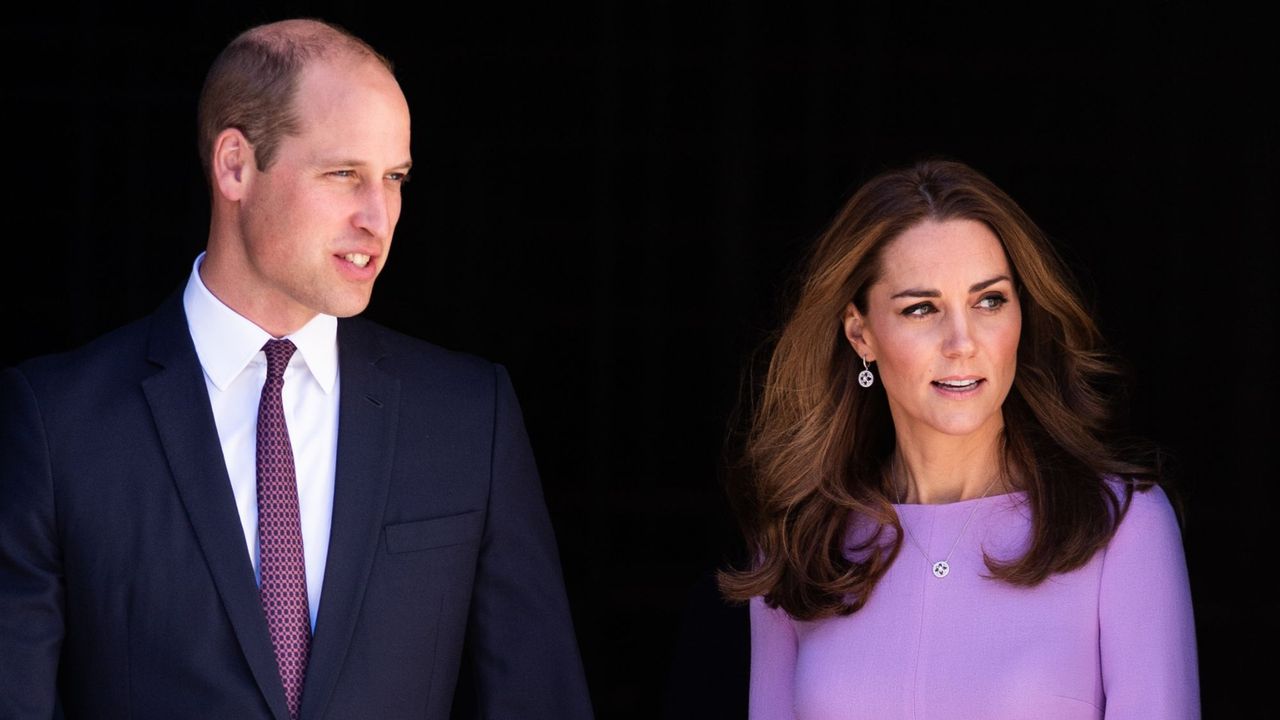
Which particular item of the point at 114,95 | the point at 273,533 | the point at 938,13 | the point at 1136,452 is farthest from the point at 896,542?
the point at 114,95

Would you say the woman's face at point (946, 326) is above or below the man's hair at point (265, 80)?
below

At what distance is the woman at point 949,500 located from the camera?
2686mm

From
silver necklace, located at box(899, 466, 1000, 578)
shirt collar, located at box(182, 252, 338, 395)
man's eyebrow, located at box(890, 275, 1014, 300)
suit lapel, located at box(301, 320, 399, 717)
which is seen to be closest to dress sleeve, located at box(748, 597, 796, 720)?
silver necklace, located at box(899, 466, 1000, 578)

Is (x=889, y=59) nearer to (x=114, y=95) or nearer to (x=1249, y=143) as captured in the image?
(x=1249, y=143)

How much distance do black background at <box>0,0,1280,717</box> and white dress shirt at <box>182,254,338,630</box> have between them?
1431mm

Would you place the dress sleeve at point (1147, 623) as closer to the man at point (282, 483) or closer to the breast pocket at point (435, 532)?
the man at point (282, 483)

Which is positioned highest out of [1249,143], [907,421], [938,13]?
[938,13]

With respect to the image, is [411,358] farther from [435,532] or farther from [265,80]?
[265,80]

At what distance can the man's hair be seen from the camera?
2.72 metres

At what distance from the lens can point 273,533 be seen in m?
2.58

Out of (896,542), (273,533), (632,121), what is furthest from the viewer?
(632,121)

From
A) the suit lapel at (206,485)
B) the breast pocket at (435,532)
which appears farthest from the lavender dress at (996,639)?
the suit lapel at (206,485)

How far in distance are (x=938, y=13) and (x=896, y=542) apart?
1682 mm

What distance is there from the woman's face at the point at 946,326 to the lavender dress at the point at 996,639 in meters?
0.17
